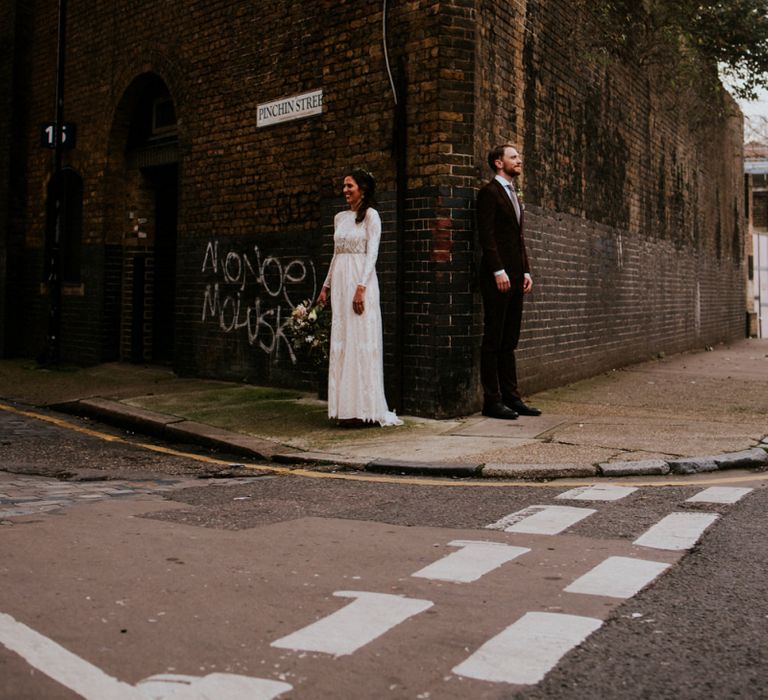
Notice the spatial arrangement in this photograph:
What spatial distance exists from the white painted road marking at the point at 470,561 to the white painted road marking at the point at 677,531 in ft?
2.18

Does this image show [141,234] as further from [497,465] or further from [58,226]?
[497,465]

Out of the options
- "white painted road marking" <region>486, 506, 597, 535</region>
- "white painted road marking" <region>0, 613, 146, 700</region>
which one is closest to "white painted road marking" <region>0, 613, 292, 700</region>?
"white painted road marking" <region>0, 613, 146, 700</region>

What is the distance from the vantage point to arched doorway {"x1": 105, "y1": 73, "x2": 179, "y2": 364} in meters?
14.0

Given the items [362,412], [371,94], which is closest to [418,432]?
[362,412]

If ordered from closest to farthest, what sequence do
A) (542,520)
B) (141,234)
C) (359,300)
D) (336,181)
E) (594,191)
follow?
1. (542,520)
2. (359,300)
3. (336,181)
4. (594,191)
5. (141,234)

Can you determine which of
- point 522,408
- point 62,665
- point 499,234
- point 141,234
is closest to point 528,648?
point 62,665

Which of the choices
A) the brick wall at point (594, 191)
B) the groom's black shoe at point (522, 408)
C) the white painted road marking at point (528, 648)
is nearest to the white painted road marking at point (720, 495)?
the white painted road marking at point (528, 648)

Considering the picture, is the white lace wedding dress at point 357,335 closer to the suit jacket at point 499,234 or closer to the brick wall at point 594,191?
the suit jacket at point 499,234

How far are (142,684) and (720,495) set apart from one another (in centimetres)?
404

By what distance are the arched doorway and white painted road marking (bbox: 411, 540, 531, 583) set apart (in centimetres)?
1010

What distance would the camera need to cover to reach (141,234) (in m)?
14.2

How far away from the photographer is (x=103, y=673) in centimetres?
291

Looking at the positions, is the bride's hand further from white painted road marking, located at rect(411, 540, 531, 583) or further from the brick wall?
white painted road marking, located at rect(411, 540, 531, 583)

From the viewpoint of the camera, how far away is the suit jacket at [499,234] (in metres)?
8.80
